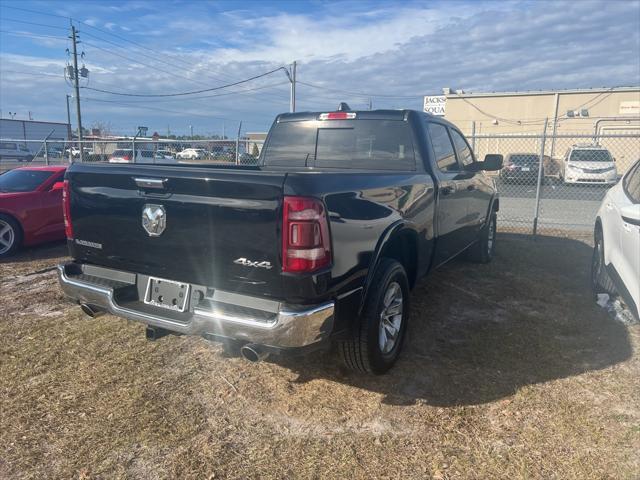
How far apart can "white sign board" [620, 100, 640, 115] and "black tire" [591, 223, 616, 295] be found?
29.4 m

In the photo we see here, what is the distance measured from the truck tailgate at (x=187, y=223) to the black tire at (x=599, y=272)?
3.65 m

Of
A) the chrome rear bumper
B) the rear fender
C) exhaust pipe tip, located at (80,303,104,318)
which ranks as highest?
the rear fender

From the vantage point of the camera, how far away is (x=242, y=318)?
2670 millimetres

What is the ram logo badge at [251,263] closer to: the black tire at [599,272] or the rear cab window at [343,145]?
the rear cab window at [343,145]

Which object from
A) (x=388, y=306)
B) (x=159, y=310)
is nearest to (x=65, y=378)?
(x=159, y=310)

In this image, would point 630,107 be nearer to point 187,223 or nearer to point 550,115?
point 550,115

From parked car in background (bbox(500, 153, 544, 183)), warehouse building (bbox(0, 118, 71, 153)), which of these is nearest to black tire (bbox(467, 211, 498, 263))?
parked car in background (bbox(500, 153, 544, 183))

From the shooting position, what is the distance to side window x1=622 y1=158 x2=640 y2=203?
4.13m

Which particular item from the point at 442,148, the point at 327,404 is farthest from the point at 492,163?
the point at 327,404

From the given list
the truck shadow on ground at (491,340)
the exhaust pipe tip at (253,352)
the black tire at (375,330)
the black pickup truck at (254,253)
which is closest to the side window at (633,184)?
the truck shadow on ground at (491,340)

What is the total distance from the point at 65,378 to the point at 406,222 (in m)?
2.75

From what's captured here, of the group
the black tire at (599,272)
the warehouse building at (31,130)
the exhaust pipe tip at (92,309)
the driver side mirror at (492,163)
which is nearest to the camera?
the exhaust pipe tip at (92,309)

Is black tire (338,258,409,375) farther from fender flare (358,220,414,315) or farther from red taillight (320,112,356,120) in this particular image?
red taillight (320,112,356,120)

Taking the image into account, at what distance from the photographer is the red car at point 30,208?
7.09m
